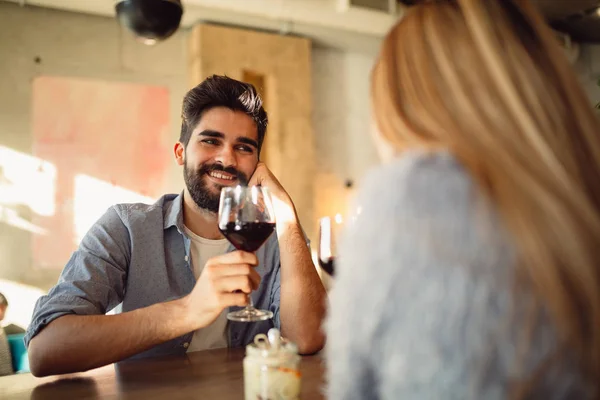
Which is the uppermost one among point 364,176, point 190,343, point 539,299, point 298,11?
point 298,11

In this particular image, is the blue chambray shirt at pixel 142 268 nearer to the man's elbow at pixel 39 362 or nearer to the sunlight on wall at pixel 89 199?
the man's elbow at pixel 39 362

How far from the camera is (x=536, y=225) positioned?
62 centimetres

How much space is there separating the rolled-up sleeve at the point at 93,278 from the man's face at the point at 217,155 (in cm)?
30

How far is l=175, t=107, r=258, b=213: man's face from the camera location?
6.63 feet

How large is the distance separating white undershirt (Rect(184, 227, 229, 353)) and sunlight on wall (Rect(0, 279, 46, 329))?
2.83m

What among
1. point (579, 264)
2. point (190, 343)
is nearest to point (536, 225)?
point (579, 264)

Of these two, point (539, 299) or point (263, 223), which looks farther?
point (263, 223)

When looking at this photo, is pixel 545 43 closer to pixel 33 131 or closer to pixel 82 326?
pixel 82 326

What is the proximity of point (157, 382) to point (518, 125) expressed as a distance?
90cm

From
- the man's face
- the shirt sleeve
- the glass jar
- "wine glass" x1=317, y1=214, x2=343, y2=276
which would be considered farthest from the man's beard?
the shirt sleeve

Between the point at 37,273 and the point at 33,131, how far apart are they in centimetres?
112

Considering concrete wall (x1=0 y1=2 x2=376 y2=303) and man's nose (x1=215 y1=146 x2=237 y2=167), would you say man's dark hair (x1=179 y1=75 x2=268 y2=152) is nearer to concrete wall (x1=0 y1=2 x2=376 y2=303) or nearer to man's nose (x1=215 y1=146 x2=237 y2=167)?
man's nose (x1=215 y1=146 x2=237 y2=167)

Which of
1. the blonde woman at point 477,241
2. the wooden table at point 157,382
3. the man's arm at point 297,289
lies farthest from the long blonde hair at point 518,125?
the man's arm at point 297,289

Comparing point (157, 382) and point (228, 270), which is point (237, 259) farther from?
point (157, 382)
